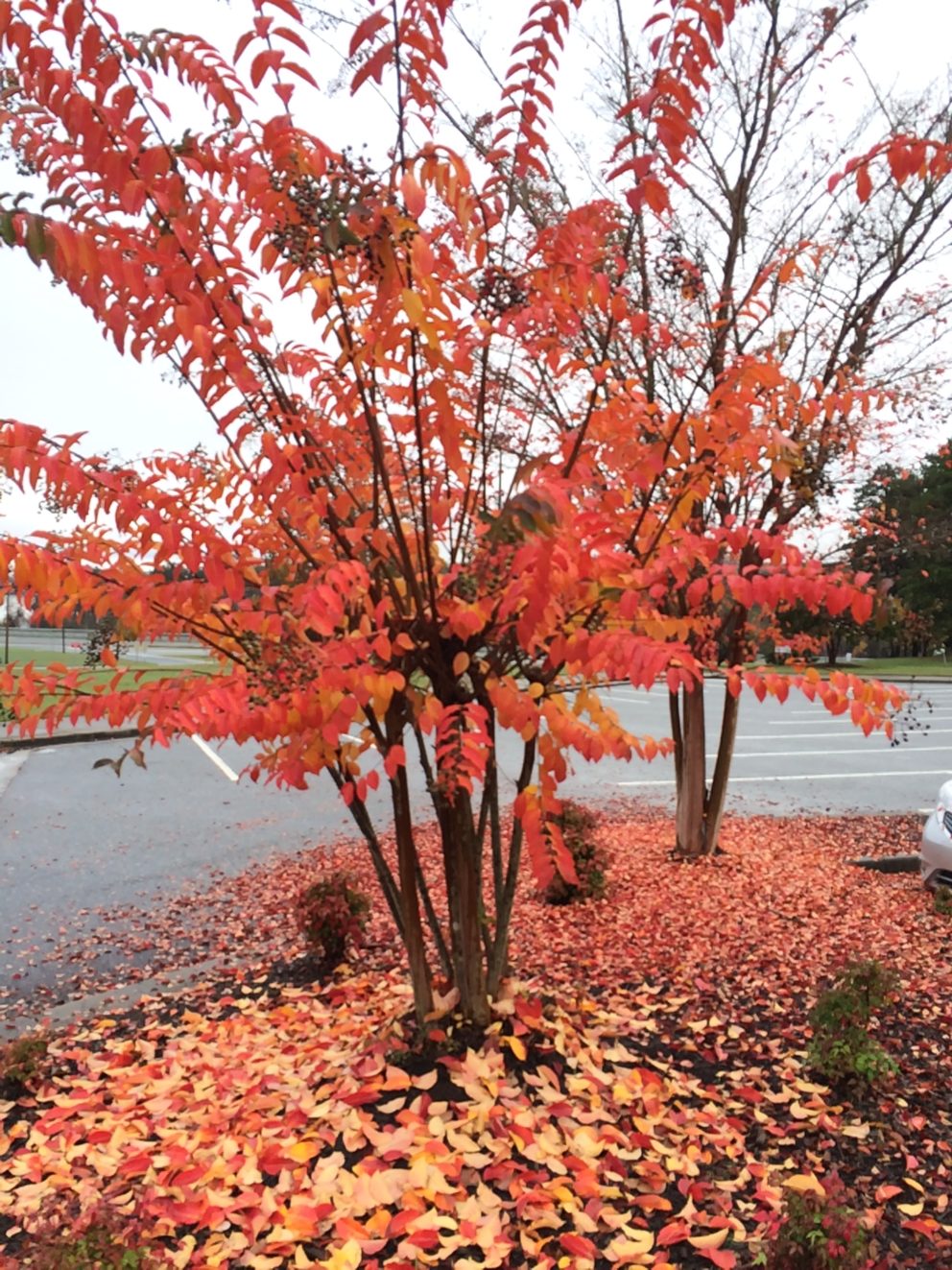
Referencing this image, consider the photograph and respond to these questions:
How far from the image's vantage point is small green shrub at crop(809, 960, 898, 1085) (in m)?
3.04

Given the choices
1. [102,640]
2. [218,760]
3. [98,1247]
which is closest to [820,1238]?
[98,1247]

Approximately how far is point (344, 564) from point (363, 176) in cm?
92

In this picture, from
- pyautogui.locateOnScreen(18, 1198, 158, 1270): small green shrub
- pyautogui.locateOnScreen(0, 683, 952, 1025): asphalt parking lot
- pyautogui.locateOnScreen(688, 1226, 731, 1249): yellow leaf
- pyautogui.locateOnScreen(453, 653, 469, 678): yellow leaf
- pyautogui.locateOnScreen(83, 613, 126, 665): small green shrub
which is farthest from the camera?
pyautogui.locateOnScreen(0, 683, 952, 1025): asphalt parking lot

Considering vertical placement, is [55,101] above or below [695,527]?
above

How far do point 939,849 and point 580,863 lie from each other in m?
2.35

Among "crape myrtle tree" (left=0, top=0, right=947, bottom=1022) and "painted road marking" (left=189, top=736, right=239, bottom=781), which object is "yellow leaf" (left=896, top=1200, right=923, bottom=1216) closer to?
"crape myrtle tree" (left=0, top=0, right=947, bottom=1022)

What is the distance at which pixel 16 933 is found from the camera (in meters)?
5.62

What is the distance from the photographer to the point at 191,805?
381 inches

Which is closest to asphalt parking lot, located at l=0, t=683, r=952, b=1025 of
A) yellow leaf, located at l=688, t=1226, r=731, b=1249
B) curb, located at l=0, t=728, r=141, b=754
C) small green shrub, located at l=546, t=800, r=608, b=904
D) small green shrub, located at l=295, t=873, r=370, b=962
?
curb, located at l=0, t=728, r=141, b=754

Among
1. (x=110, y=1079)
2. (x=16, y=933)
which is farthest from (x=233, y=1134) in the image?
(x=16, y=933)

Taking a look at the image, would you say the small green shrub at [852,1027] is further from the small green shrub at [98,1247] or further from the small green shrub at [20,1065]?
the small green shrub at [20,1065]

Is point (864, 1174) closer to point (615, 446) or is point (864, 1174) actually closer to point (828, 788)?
point (615, 446)

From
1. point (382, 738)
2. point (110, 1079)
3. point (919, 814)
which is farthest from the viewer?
point (919, 814)

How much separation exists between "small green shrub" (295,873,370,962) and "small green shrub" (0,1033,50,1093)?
4.37ft
